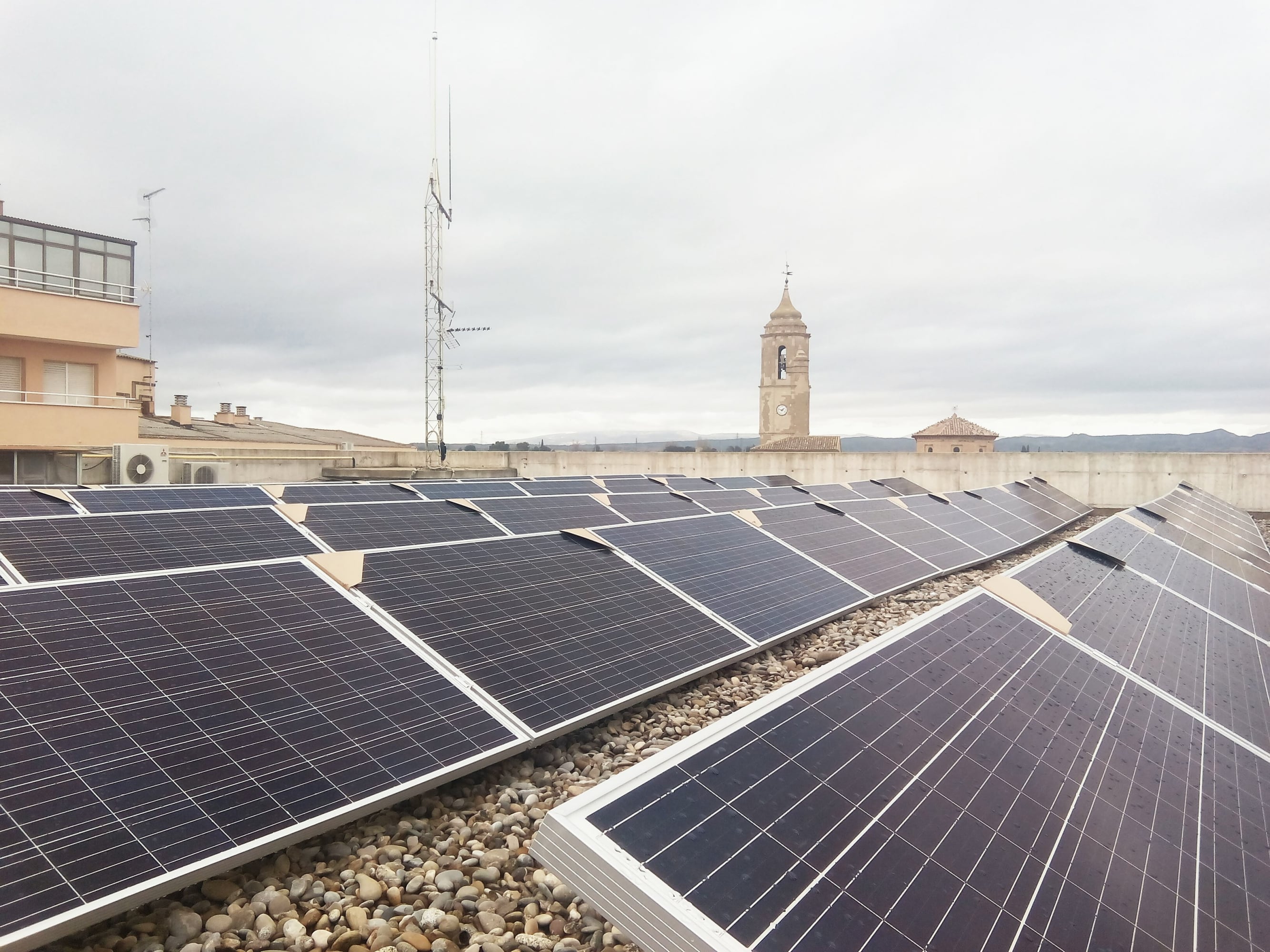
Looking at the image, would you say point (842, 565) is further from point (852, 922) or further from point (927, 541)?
point (852, 922)

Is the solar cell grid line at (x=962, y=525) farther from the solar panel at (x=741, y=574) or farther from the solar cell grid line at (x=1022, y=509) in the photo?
the solar panel at (x=741, y=574)

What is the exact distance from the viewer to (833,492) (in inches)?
939

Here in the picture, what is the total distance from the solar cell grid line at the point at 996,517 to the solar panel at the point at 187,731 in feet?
60.2

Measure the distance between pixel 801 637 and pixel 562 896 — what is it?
641 cm

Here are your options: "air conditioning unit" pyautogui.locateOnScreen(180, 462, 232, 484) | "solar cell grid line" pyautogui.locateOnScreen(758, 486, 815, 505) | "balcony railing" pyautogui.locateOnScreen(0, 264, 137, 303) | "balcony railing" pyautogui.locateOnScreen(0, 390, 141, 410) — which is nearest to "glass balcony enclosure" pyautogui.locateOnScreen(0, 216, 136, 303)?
"balcony railing" pyautogui.locateOnScreen(0, 264, 137, 303)

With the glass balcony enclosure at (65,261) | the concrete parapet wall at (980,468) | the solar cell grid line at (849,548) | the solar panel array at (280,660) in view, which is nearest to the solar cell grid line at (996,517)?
the solar cell grid line at (849,548)

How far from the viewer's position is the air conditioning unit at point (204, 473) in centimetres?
2411

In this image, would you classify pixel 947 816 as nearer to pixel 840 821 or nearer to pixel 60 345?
pixel 840 821

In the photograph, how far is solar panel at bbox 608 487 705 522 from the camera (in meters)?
16.0

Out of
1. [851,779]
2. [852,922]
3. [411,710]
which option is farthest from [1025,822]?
[411,710]

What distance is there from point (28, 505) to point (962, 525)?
20.1 metres

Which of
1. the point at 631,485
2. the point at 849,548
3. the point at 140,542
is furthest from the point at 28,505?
the point at 631,485

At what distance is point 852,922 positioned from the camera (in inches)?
114

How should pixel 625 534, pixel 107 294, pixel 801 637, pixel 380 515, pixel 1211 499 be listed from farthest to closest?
1. pixel 1211 499
2. pixel 107 294
3. pixel 380 515
4. pixel 625 534
5. pixel 801 637
